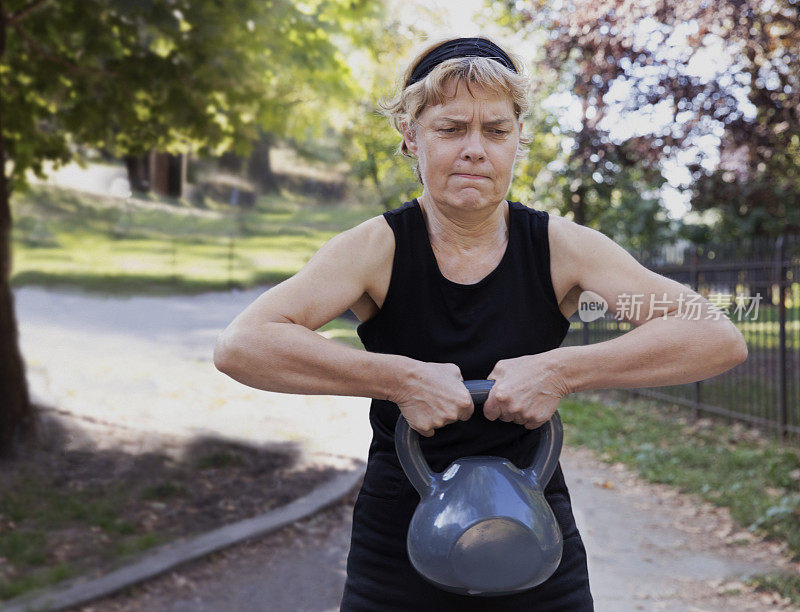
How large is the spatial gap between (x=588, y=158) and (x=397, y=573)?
25.3 ft

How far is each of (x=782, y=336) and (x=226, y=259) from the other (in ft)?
17.0

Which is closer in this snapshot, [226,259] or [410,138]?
[410,138]

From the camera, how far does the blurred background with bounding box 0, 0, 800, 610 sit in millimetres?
5328

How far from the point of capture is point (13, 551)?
4504 mm

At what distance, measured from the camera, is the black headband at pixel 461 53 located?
4.98 ft

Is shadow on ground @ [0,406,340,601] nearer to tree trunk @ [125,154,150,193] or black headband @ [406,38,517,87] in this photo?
tree trunk @ [125,154,150,193]

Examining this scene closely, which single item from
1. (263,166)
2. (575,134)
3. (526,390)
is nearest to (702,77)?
(575,134)

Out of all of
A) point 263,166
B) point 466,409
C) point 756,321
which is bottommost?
point 466,409

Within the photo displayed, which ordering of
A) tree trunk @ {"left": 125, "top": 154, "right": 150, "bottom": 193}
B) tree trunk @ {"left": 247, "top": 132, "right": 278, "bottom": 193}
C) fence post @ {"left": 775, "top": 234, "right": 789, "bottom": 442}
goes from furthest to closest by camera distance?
tree trunk @ {"left": 247, "top": 132, "right": 278, "bottom": 193}
fence post @ {"left": 775, "top": 234, "right": 789, "bottom": 442}
tree trunk @ {"left": 125, "top": 154, "right": 150, "bottom": 193}

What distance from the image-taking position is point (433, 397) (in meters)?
1.37

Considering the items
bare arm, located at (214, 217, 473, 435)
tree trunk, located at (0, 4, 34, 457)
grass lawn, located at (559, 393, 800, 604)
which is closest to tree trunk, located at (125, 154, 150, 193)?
tree trunk, located at (0, 4, 34, 457)

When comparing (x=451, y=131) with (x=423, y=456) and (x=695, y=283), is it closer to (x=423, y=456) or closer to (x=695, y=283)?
(x=423, y=456)

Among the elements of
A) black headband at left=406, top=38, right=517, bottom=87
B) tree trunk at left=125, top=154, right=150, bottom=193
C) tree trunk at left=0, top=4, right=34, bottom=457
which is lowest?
tree trunk at left=0, top=4, right=34, bottom=457

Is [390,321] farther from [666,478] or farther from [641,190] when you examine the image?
[641,190]
